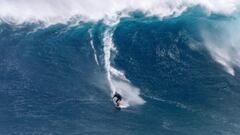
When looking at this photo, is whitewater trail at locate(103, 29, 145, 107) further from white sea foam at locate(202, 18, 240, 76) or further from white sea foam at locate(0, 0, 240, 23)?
white sea foam at locate(0, 0, 240, 23)

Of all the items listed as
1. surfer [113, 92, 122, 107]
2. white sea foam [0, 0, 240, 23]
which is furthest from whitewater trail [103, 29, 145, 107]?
white sea foam [0, 0, 240, 23]

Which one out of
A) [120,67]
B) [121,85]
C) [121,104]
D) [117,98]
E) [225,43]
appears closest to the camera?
[121,104]

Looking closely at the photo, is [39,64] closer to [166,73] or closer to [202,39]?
[166,73]

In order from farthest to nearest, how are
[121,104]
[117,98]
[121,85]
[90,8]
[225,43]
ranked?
[90,8] → [225,43] → [121,85] → [117,98] → [121,104]

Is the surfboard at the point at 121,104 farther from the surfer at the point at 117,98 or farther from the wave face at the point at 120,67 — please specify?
the wave face at the point at 120,67

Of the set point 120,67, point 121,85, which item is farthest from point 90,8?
point 121,85

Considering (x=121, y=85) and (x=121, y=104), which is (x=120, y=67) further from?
(x=121, y=104)
